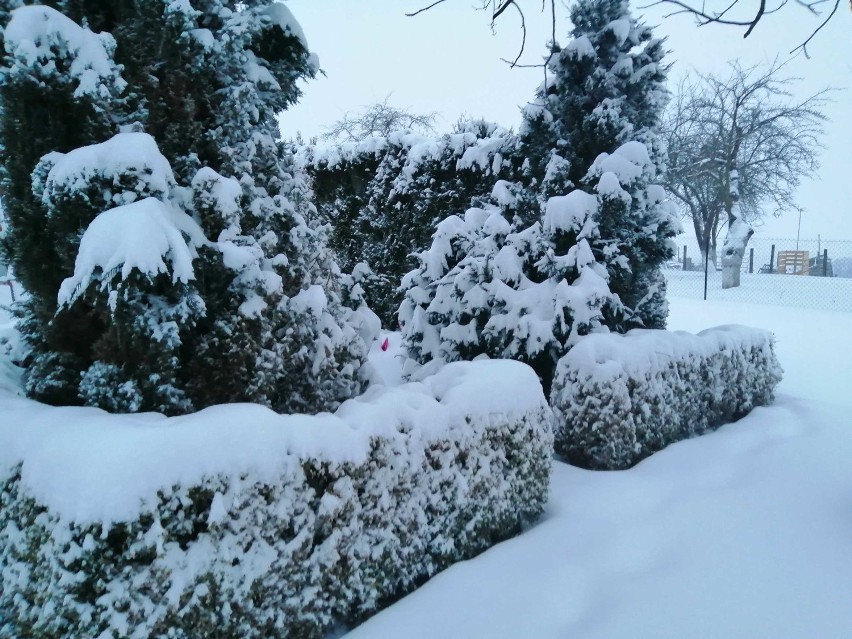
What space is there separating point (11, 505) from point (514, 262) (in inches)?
173

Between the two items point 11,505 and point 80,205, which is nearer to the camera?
point 11,505

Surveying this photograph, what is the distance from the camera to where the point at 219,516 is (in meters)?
1.77

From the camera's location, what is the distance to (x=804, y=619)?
2.33m

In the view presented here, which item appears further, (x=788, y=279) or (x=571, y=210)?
(x=788, y=279)

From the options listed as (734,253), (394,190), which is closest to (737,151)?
(734,253)

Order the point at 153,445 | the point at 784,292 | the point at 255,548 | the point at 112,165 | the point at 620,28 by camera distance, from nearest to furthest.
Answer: the point at 153,445, the point at 255,548, the point at 112,165, the point at 620,28, the point at 784,292

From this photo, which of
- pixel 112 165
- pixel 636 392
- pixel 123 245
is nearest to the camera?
pixel 123 245

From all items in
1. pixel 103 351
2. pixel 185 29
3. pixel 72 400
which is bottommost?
pixel 72 400

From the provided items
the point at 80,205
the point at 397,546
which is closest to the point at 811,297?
the point at 397,546

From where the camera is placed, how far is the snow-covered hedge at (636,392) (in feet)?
12.9

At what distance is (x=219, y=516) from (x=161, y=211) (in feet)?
4.54

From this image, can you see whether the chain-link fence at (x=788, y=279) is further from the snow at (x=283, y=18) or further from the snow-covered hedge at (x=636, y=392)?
the snow at (x=283, y=18)

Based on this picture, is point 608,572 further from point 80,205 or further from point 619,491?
point 80,205

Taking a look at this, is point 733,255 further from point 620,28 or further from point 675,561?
point 675,561
